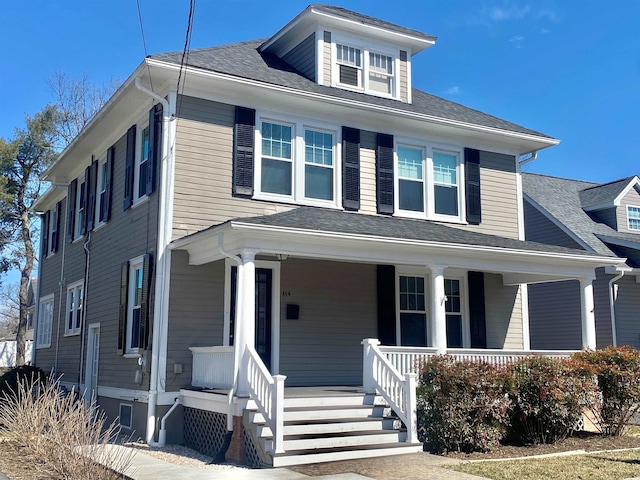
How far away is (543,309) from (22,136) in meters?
24.8

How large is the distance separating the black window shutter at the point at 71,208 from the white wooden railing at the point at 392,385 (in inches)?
413

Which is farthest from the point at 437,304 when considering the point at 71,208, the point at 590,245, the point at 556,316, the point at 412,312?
the point at 71,208

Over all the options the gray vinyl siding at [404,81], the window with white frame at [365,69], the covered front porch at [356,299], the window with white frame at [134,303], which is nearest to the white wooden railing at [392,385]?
the covered front porch at [356,299]

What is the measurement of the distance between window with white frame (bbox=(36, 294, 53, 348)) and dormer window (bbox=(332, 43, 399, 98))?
11.3 m

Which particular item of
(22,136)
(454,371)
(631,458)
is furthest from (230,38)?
(22,136)

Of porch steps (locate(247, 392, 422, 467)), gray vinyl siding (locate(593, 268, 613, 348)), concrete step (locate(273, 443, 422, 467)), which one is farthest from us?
gray vinyl siding (locate(593, 268, 613, 348))

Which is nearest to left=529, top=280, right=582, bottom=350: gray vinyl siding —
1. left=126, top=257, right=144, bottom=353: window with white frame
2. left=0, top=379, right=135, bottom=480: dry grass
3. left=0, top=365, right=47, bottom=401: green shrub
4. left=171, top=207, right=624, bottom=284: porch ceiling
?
left=171, top=207, right=624, bottom=284: porch ceiling

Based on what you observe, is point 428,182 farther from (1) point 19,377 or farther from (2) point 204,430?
(1) point 19,377

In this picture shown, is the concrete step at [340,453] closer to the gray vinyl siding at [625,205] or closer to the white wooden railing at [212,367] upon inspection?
the white wooden railing at [212,367]

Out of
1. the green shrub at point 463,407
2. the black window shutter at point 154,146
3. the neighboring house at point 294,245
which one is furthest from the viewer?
the black window shutter at point 154,146

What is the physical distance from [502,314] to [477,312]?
86 centimetres

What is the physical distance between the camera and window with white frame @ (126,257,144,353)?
12.8 m

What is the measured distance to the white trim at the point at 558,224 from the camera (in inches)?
770

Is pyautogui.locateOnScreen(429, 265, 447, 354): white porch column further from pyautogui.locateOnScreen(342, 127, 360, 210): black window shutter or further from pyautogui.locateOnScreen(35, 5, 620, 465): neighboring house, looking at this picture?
pyautogui.locateOnScreen(342, 127, 360, 210): black window shutter
